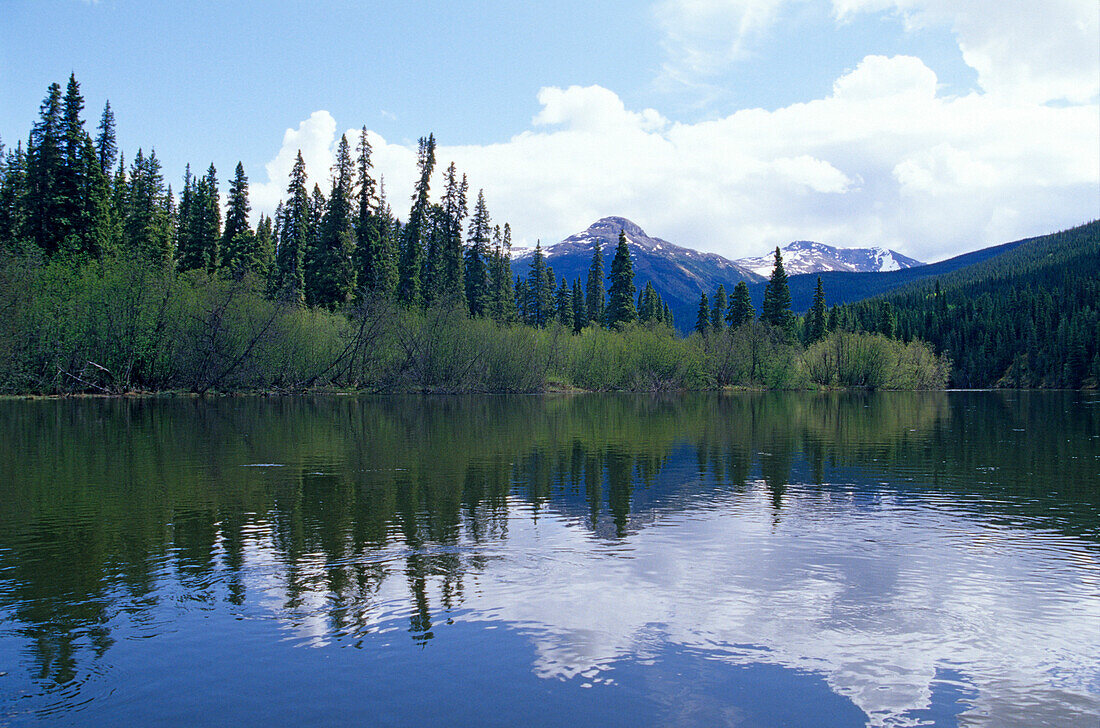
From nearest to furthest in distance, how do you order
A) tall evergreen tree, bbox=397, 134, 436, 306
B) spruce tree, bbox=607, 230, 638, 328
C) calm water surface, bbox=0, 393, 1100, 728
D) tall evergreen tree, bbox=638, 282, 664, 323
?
calm water surface, bbox=0, 393, 1100, 728, tall evergreen tree, bbox=397, 134, 436, 306, spruce tree, bbox=607, 230, 638, 328, tall evergreen tree, bbox=638, 282, 664, 323

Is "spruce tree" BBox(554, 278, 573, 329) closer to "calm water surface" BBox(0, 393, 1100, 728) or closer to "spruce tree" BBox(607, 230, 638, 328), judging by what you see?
"spruce tree" BBox(607, 230, 638, 328)

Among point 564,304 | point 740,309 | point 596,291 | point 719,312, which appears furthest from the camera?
point 719,312

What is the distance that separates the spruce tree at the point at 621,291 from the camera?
109 meters

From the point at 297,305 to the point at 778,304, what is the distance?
81776 mm

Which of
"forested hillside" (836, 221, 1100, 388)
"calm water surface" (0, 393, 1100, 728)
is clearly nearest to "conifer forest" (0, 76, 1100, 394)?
"calm water surface" (0, 393, 1100, 728)

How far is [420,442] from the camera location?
28.6m

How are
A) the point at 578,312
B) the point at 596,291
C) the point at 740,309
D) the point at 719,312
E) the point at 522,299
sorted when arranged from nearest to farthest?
the point at 740,309 < the point at 522,299 < the point at 578,312 < the point at 596,291 < the point at 719,312

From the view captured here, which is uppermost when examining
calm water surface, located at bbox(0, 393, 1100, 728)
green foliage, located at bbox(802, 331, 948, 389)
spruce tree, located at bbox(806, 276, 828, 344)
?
spruce tree, located at bbox(806, 276, 828, 344)

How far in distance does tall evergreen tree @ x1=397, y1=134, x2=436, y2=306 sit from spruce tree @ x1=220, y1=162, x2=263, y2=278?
15802mm

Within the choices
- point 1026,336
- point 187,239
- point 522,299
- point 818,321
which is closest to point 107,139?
point 187,239

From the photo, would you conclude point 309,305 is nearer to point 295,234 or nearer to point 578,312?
point 295,234

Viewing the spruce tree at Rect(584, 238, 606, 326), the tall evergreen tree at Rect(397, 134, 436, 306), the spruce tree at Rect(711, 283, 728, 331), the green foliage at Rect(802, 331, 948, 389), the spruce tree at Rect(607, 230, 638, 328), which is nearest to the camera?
the tall evergreen tree at Rect(397, 134, 436, 306)

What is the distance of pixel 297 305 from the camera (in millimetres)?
70938

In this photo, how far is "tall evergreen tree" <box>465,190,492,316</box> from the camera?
101 metres
